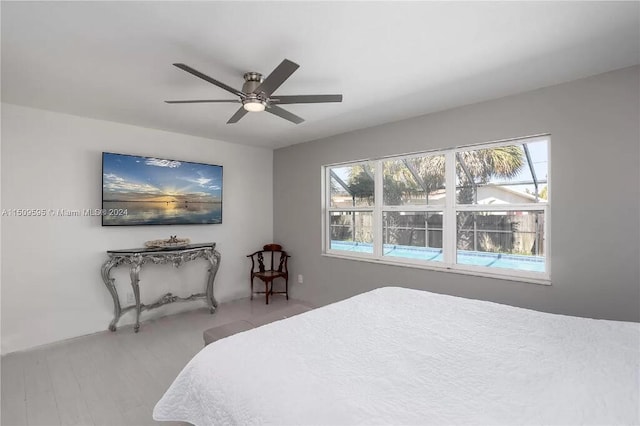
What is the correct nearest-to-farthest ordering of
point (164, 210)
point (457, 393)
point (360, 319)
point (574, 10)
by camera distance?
point (457, 393) → point (574, 10) → point (360, 319) → point (164, 210)

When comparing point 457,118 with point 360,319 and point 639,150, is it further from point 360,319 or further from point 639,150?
point 360,319

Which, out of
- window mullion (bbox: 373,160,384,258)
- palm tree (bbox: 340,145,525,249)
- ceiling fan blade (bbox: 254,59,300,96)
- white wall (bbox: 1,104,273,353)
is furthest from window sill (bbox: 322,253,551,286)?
ceiling fan blade (bbox: 254,59,300,96)

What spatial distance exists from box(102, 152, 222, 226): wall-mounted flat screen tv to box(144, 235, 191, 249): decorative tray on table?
0.21 metres

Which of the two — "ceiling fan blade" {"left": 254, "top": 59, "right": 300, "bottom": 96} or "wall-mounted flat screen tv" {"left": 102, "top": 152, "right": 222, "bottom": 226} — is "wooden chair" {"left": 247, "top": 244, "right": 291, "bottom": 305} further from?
"ceiling fan blade" {"left": 254, "top": 59, "right": 300, "bottom": 96}

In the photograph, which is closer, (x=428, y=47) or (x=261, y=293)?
(x=428, y=47)

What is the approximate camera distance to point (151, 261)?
345 cm

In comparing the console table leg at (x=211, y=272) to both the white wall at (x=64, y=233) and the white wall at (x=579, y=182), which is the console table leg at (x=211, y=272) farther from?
the white wall at (x=579, y=182)

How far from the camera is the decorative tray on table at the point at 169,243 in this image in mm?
3539

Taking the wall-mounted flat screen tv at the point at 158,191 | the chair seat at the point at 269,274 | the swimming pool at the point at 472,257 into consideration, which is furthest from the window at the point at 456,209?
the wall-mounted flat screen tv at the point at 158,191

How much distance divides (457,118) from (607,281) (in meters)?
1.78

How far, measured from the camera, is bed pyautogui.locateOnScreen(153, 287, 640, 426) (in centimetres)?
94

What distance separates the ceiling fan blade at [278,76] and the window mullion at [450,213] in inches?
79.3

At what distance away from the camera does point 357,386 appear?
1.07 metres

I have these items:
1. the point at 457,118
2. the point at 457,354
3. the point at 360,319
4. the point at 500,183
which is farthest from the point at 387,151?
the point at 457,354
